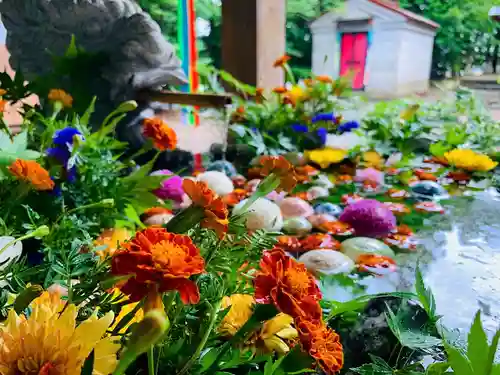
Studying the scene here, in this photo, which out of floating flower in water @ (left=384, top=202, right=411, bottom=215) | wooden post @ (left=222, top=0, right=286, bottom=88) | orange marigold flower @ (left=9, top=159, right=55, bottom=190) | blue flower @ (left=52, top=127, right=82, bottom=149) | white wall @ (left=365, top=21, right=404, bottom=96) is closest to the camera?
orange marigold flower @ (left=9, top=159, right=55, bottom=190)

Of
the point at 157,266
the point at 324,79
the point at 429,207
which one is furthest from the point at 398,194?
the point at 157,266

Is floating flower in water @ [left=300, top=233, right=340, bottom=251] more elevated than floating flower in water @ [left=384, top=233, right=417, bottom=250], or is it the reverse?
floating flower in water @ [left=300, top=233, right=340, bottom=251]

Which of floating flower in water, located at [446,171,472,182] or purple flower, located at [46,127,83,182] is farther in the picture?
floating flower in water, located at [446,171,472,182]

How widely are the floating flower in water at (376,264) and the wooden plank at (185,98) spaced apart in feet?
1.93

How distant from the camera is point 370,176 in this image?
1.05 m

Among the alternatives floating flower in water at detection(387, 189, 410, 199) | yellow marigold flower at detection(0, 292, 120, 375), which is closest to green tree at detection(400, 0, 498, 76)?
floating flower in water at detection(387, 189, 410, 199)

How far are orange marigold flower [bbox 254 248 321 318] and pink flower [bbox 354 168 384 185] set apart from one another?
31.6 inches

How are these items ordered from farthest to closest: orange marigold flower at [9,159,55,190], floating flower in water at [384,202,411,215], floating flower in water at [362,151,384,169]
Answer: floating flower in water at [362,151,384,169], floating flower in water at [384,202,411,215], orange marigold flower at [9,159,55,190]

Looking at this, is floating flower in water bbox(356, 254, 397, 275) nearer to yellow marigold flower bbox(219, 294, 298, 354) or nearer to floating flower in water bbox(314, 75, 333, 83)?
yellow marigold flower bbox(219, 294, 298, 354)

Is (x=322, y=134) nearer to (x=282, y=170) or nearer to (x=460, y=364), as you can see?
(x=282, y=170)

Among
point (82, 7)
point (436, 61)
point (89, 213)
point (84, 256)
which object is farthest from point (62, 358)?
point (436, 61)

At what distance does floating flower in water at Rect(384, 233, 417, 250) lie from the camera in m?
0.71

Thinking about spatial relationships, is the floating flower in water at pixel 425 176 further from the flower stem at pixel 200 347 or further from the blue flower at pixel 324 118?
the flower stem at pixel 200 347

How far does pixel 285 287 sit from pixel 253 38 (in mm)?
1317
